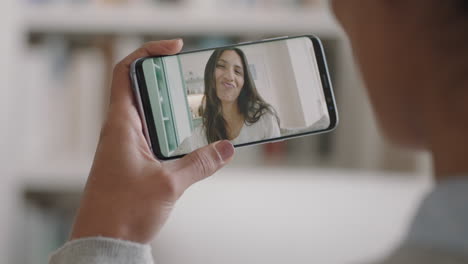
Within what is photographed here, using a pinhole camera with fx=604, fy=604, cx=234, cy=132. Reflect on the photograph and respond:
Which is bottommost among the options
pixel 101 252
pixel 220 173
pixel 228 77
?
pixel 220 173

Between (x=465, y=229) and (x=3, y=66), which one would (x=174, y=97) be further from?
(x=3, y=66)

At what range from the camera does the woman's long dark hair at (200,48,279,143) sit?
534 millimetres

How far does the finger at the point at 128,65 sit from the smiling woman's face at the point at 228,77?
0.14 ft

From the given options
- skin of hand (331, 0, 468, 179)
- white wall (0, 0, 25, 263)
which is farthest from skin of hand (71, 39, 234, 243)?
white wall (0, 0, 25, 263)

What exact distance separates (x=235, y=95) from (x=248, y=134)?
4cm

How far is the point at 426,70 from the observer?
407 mm

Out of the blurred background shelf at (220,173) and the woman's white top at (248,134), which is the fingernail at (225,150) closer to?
the woman's white top at (248,134)

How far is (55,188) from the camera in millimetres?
1530

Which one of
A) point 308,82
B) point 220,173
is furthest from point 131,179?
point 220,173

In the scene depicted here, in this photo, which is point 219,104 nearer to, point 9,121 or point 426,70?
point 426,70

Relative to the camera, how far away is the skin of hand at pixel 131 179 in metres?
0.46

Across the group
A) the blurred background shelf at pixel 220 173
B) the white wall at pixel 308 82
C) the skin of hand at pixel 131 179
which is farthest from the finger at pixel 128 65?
the blurred background shelf at pixel 220 173

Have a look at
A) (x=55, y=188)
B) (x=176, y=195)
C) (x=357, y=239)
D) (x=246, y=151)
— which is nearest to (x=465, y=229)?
(x=176, y=195)

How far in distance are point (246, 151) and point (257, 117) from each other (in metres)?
1.00
